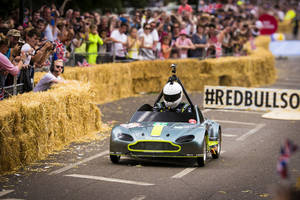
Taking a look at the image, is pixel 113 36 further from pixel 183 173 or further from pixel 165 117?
pixel 183 173

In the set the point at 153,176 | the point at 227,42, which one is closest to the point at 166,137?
the point at 153,176

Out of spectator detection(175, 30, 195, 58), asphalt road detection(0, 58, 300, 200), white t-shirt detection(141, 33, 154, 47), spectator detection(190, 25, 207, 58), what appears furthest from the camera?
spectator detection(190, 25, 207, 58)

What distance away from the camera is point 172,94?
11.7m

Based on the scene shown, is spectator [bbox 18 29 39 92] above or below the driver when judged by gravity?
above

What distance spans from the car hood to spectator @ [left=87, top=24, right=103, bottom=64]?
834 cm

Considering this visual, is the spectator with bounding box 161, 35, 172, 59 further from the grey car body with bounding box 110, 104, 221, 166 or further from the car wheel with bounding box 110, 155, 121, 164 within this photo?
the car wheel with bounding box 110, 155, 121, 164

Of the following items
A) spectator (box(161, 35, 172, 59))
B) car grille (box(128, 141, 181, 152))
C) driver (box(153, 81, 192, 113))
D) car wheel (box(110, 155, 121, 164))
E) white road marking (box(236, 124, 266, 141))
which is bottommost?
white road marking (box(236, 124, 266, 141))

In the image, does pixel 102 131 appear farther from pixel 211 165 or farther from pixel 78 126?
pixel 211 165

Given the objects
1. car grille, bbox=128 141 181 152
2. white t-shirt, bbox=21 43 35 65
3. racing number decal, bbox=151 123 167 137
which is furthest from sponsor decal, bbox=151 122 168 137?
white t-shirt, bbox=21 43 35 65

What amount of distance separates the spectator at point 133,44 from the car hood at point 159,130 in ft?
33.9

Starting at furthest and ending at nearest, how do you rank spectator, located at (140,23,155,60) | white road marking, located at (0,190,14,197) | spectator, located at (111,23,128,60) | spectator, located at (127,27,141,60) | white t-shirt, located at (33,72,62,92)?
spectator, located at (140,23,155,60), spectator, located at (127,27,141,60), spectator, located at (111,23,128,60), white t-shirt, located at (33,72,62,92), white road marking, located at (0,190,14,197)

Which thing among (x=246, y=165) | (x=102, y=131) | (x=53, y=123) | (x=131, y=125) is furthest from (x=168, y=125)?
(x=102, y=131)

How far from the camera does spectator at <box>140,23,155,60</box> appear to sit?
2195cm

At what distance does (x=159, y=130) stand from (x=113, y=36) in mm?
10367
